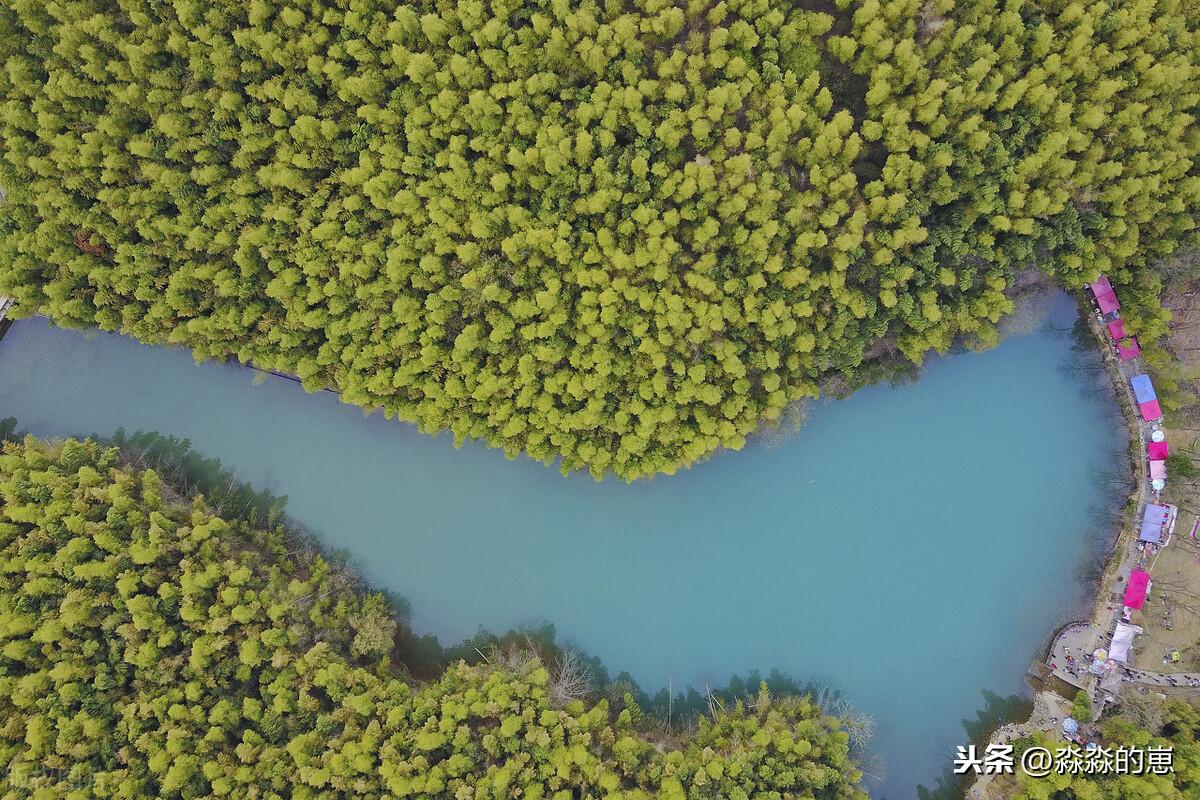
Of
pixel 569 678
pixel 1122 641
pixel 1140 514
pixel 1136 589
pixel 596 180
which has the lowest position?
pixel 569 678

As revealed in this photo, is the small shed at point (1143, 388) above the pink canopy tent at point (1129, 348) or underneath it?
underneath

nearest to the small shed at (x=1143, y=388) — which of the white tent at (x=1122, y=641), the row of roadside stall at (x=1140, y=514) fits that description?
the row of roadside stall at (x=1140, y=514)

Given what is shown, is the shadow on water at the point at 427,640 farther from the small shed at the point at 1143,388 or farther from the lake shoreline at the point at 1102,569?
the small shed at the point at 1143,388

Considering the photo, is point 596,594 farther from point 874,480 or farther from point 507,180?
point 507,180

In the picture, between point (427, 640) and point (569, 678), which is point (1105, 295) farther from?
point (427, 640)

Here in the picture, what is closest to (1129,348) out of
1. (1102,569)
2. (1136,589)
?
(1102,569)

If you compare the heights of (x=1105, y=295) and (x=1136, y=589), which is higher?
(x=1105, y=295)
